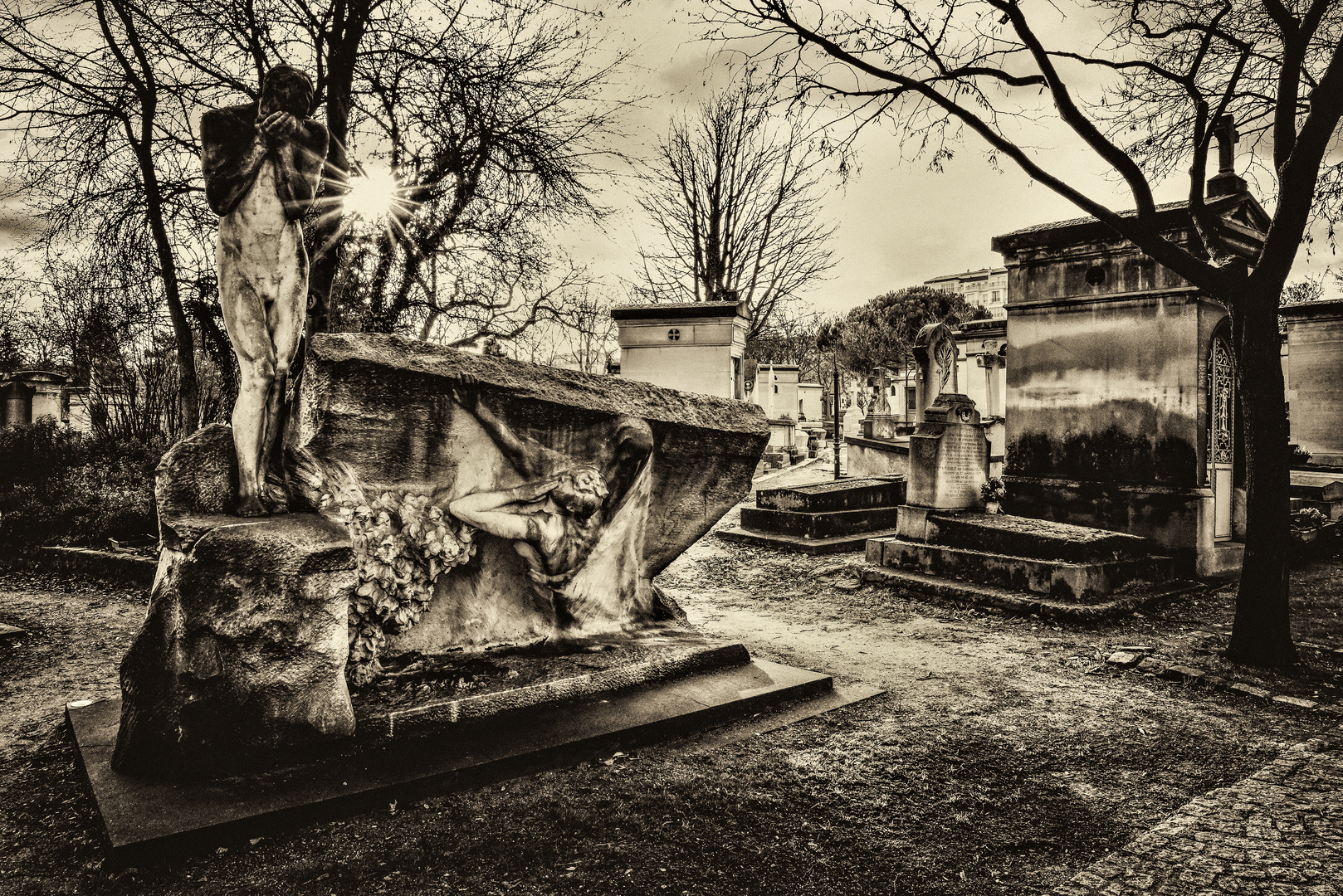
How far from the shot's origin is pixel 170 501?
3.30 m

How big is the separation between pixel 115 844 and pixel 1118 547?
820 cm

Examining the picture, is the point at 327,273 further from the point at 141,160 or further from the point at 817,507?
the point at 817,507

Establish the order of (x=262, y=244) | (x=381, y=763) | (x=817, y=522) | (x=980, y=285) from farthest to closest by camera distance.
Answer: (x=980, y=285) → (x=817, y=522) → (x=262, y=244) → (x=381, y=763)

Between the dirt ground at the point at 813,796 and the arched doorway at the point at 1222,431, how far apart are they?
329 centimetres

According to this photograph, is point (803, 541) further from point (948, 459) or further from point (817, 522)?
point (948, 459)

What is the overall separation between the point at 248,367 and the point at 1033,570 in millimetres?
6859

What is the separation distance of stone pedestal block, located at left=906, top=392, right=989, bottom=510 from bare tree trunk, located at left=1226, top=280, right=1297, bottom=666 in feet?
11.7

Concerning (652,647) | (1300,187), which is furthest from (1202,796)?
(1300,187)

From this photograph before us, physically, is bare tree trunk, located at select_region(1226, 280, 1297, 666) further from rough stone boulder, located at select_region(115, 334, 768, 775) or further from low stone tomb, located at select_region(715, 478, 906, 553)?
low stone tomb, located at select_region(715, 478, 906, 553)

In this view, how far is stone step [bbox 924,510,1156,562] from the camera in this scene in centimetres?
743

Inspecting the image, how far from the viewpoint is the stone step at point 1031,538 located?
7434 millimetres

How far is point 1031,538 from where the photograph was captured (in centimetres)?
768

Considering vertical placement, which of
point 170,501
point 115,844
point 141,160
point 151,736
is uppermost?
point 141,160

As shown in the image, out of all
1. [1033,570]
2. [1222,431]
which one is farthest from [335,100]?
[1222,431]
